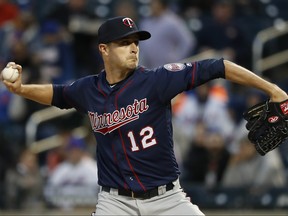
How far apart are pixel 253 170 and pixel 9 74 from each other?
4.17 m

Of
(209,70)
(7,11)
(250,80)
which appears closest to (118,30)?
(209,70)

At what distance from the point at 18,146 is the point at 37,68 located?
1229 mm

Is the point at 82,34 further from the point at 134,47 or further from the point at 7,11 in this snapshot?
the point at 134,47

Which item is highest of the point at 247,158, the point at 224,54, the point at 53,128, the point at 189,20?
the point at 189,20

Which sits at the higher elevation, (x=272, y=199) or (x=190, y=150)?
(x=190, y=150)

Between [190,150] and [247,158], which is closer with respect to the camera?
[247,158]

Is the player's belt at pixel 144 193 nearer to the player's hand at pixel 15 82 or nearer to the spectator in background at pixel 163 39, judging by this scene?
the player's hand at pixel 15 82

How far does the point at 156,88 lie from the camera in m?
5.14

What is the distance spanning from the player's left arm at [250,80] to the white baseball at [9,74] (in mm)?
1379

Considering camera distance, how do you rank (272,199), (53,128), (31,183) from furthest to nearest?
(53,128)
(31,183)
(272,199)

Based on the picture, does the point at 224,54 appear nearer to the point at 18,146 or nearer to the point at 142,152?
the point at 18,146

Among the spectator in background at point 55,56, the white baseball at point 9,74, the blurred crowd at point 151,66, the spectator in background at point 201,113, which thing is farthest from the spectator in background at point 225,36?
the white baseball at point 9,74

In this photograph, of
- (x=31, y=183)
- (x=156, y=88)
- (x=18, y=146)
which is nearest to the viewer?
(x=156, y=88)

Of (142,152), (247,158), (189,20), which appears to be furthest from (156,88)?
(189,20)
